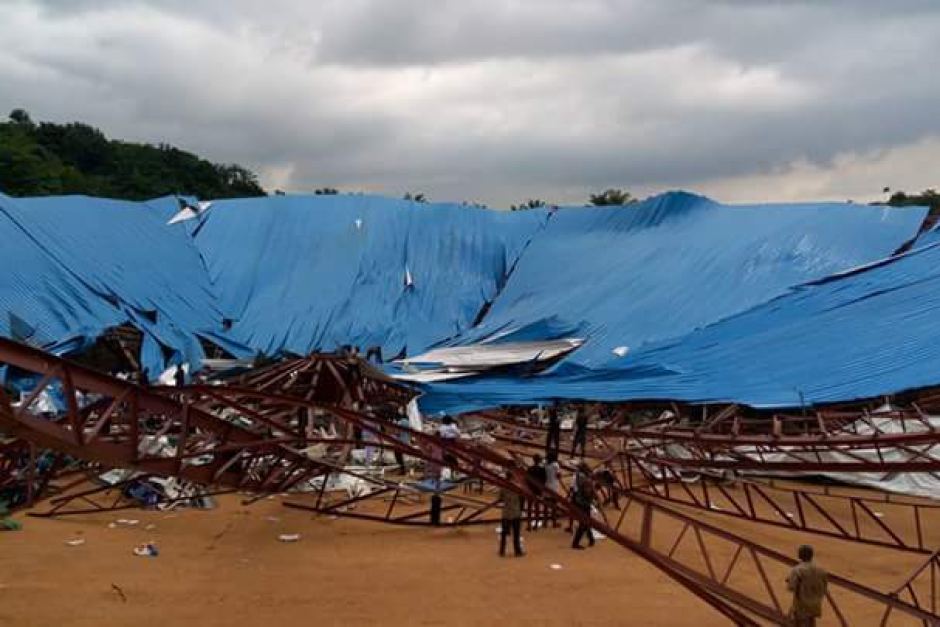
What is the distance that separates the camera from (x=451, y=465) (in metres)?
10.2

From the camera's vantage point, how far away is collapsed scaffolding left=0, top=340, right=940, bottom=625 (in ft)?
30.1

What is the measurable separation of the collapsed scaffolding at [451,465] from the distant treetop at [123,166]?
42778 mm

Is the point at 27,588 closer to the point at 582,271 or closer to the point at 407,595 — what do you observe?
the point at 407,595

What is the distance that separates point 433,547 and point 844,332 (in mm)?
7640

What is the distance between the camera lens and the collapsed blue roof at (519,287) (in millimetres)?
14398

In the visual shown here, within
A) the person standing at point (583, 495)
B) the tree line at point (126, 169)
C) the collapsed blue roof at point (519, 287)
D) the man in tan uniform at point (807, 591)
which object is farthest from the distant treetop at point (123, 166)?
the man in tan uniform at point (807, 591)

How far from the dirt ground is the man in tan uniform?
1.98 meters

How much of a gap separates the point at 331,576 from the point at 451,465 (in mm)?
3507

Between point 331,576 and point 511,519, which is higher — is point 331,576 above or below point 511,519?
below

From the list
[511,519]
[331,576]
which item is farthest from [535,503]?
[331,576]

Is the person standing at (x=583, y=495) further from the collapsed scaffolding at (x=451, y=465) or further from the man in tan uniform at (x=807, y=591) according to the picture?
the man in tan uniform at (x=807, y=591)

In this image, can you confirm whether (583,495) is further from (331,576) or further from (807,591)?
(807,591)

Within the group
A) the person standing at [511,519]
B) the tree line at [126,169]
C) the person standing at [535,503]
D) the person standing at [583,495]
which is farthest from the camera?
the tree line at [126,169]

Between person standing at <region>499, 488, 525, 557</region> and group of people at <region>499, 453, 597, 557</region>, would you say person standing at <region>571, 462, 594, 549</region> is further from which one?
person standing at <region>499, 488, 525, 557</region>
